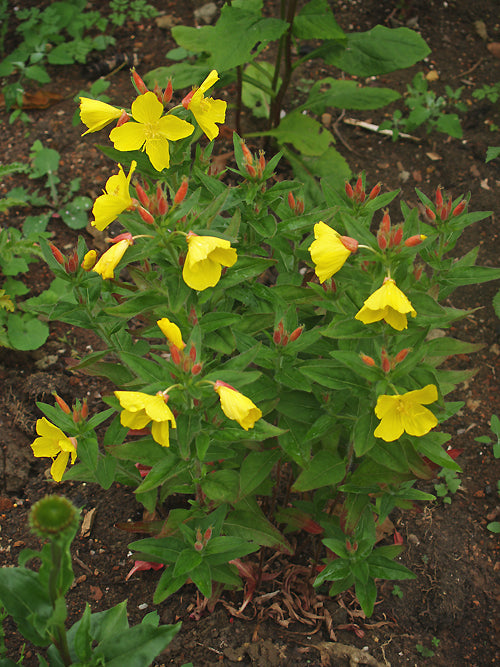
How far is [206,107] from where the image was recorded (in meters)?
2.25

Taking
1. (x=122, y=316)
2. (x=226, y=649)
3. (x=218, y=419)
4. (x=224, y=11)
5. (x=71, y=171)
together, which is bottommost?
(x=226, y=649)

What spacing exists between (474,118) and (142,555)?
13.8 feet

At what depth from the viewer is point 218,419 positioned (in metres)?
2.26

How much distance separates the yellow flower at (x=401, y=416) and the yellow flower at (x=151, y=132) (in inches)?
42.8

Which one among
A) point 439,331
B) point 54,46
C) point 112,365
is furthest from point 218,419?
point 54,46

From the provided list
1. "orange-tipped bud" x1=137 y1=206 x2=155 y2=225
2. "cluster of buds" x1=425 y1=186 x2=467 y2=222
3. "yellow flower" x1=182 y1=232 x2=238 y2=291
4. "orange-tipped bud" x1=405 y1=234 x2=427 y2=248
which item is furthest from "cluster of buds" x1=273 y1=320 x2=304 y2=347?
"cluster of buds" x1=425 y1=186 x2=467 y2=222

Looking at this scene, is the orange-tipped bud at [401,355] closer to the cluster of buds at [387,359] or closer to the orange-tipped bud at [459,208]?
the cluster of buds at [387,359]

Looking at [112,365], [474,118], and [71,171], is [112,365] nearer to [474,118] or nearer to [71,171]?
[71,171]

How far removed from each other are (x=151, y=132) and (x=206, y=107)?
0.87 ft

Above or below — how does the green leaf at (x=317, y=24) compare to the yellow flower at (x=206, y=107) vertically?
below

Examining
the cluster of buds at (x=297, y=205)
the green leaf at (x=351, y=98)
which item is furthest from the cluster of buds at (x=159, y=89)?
the green leaf at (x=351, y=98)

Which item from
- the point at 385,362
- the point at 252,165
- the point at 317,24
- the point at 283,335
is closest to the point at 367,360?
the point at 385,362

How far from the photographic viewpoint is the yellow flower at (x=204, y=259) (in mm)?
1898

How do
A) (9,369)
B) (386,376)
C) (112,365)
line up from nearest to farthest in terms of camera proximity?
(386,376) → (112,365) → (9,369)
